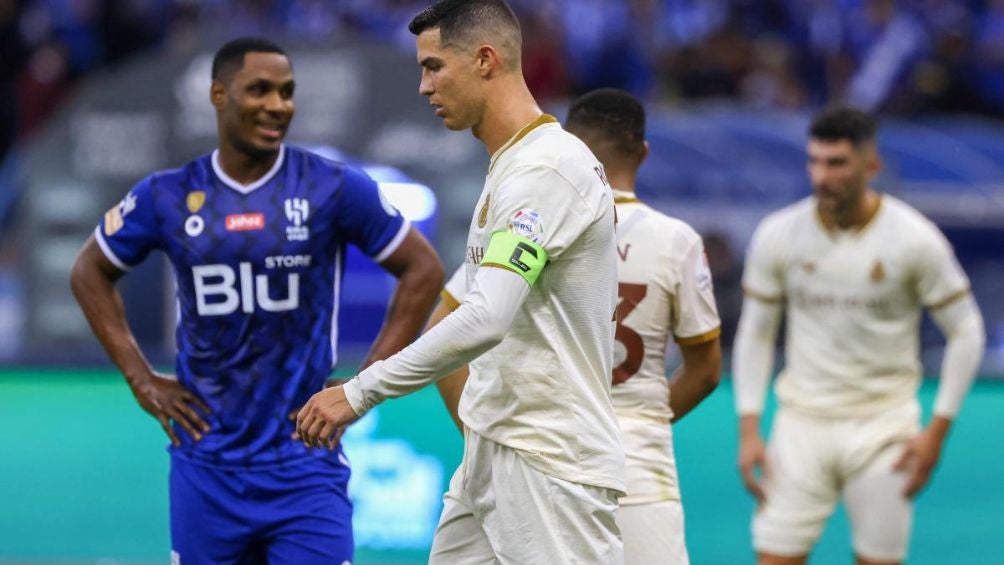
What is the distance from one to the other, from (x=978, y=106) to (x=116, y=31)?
288 inches

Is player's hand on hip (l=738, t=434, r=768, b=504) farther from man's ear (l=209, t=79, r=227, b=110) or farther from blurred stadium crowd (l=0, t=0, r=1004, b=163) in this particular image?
blurred stadium crowd (l=0, t=0, r=1004, b=163)

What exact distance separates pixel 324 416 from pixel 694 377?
1.68m

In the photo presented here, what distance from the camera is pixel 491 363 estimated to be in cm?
474

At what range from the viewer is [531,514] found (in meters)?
4.65

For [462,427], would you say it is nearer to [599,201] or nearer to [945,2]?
[599,201]

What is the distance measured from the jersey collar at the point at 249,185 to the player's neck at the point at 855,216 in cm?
276

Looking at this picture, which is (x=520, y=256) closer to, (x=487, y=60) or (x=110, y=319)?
(x=487, y=60)

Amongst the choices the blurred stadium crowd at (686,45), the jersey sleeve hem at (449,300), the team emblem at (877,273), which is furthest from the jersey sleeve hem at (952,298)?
the blurred stadium crowd at (686,45)

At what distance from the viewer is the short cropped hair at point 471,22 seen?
469cm

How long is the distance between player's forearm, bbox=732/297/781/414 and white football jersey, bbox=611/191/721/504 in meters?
2.14

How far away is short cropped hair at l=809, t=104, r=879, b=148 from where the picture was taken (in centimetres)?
741

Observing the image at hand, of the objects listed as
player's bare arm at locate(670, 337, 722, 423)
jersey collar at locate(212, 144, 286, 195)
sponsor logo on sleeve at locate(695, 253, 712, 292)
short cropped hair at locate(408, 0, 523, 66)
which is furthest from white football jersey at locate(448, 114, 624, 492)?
jersey collar at locate(212, 144, 286, 195)

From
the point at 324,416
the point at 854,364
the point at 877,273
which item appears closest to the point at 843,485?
the point at 854,364

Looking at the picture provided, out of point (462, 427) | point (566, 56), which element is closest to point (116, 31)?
point (566, 56)
